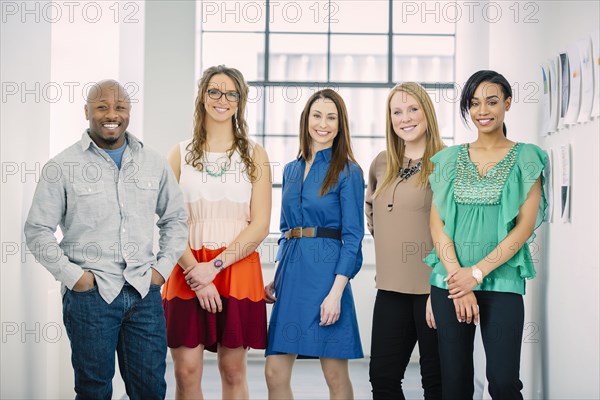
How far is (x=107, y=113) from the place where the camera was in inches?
94.4

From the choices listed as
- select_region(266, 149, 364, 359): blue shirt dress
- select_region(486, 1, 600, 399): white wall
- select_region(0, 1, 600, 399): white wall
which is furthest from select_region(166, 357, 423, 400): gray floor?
select_region(266, 149, 364, 359): blue shirt dress

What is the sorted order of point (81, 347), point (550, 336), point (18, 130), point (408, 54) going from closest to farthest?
1. point (81, 347)
2. point (18, 130)
3. point (550, 336)
4. point (408, 54)

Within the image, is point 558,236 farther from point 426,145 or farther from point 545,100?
point 426,145

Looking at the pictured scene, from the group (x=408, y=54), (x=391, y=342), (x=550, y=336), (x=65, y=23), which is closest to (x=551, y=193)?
(x=550, y=336)

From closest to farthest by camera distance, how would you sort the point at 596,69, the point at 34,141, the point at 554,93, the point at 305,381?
the point at 596,69, the point at 34,141, the point at 554,93, the point at 305,381

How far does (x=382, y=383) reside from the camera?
2.61m

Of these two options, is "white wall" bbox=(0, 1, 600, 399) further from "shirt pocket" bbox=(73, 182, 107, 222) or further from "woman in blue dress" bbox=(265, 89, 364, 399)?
"woman in blue dress" bbox=(265, 89, 364, 399)

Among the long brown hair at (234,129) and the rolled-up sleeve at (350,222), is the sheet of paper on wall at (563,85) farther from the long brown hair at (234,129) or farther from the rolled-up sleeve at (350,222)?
the long brown hair at (234,129)

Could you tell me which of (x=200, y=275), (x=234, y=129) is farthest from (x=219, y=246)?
(x=234, y=129)

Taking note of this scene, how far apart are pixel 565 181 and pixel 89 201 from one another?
202 cm

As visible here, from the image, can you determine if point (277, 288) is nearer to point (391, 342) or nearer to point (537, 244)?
point (391, 342)

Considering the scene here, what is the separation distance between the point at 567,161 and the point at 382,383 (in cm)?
133

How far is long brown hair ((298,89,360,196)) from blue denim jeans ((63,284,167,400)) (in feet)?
2.39

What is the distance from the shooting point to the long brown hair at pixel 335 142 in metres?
2.71
